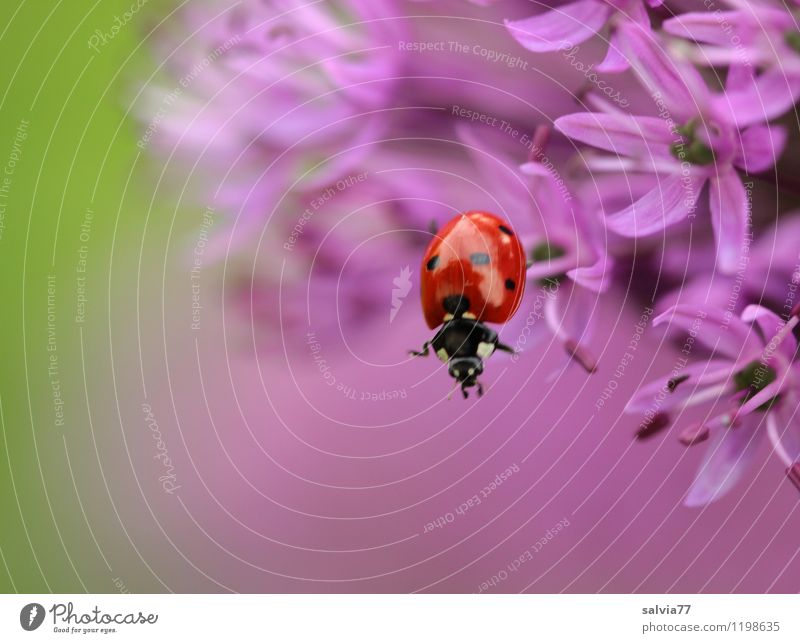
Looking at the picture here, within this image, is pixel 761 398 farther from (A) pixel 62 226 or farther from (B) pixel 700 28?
(A) pixel 62 226

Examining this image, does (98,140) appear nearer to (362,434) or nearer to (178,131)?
(178,131)

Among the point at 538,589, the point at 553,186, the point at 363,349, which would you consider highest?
the point at 553,186

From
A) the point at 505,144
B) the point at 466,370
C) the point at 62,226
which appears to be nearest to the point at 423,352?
the point at 466,370

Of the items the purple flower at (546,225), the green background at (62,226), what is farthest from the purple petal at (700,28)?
the green background at (62,226)

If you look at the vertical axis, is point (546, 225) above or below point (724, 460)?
above

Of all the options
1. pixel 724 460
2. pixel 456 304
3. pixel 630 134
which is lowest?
pixel 724 460

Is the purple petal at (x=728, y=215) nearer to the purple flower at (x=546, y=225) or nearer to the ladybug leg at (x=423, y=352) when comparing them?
the purple flower at (x=546, y=225)

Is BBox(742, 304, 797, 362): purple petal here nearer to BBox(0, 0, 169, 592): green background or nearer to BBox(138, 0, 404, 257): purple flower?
BBox(138, 0, 404, 257): purple flower

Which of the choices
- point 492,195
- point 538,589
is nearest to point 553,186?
point 492,195
